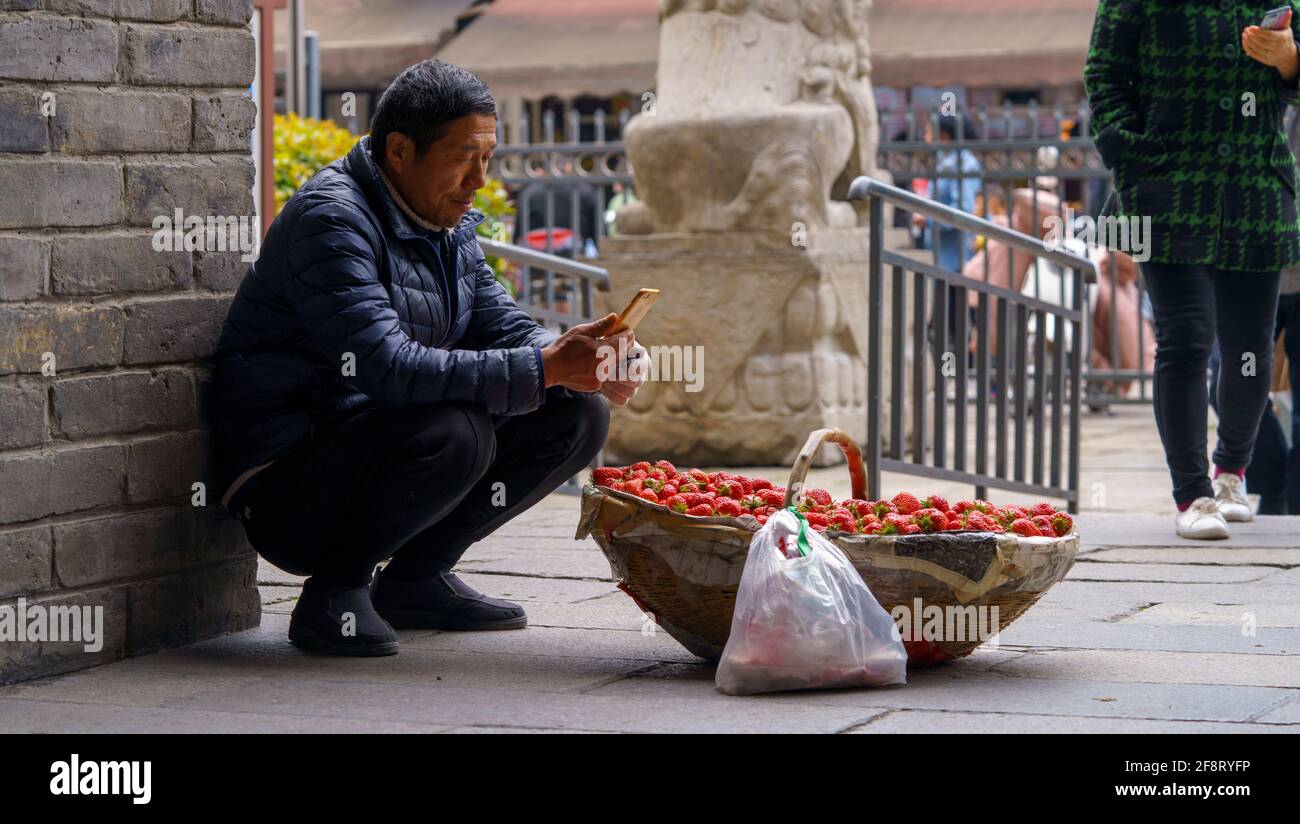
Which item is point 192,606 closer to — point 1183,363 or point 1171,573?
point 1171,573

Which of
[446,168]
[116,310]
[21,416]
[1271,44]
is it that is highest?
[1271,44]

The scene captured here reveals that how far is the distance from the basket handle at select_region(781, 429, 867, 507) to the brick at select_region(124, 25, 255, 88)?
5.10ft

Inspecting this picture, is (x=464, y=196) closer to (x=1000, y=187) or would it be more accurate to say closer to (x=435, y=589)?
(x=435, y=589)

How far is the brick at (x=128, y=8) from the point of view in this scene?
4.11 metres

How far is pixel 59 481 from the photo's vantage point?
163 inches

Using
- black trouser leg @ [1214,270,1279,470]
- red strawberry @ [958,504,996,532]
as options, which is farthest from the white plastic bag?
black trouser leg @ [1214,270,1279,470]

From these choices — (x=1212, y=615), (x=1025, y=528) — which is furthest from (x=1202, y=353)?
(x=1025, y=528)

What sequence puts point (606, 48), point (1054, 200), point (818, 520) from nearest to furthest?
point (818, 520) < point (1054, 200) < point (606, 48)

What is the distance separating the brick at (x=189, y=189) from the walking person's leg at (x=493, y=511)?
0.80 meters

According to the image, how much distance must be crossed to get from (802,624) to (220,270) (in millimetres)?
1621

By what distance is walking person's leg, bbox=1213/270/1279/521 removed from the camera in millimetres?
6133

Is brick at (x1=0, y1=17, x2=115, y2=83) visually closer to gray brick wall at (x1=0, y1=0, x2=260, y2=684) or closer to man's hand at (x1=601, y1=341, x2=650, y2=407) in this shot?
gray brick wall at (x1=0, y1=0, x2=260, y2=684)
